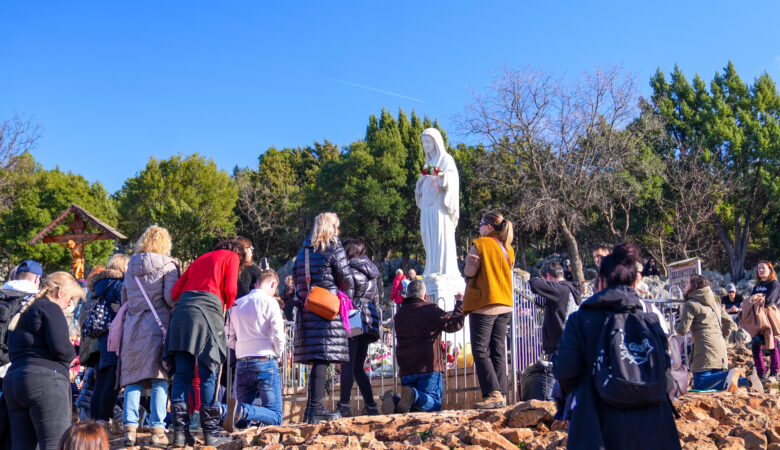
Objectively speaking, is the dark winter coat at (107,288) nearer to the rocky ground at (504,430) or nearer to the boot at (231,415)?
the boot at (231,415)

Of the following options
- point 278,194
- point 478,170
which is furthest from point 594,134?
point 278,194

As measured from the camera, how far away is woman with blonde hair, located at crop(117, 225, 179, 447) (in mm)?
4723

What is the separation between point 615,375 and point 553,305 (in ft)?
10.1

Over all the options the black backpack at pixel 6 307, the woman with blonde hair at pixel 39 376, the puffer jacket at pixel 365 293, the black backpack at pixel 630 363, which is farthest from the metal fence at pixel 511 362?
the black backpack at pixel 630 363

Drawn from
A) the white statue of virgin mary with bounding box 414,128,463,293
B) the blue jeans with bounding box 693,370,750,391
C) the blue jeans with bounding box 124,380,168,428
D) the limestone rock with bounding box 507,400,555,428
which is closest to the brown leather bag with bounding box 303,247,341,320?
the blue jeans with bounding box 124,380,168,428

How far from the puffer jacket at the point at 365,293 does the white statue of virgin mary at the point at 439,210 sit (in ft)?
17.0

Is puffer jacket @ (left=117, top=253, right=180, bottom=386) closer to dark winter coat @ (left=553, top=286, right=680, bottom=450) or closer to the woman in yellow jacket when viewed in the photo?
the woman in yellow jacket

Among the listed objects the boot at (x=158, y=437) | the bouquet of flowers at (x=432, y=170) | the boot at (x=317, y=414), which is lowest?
the boot at (x=158, y=437)

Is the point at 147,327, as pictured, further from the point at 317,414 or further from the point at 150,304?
the point at 317,414

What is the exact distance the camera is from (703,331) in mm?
6961

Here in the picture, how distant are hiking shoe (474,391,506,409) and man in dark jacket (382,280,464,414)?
1.95 ft

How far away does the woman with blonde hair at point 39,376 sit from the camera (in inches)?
153

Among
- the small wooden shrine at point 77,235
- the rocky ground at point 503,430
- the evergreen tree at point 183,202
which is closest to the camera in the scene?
the rocky ground at point 503,430

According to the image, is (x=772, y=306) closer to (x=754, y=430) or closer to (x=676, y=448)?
(x=754, y=430)
